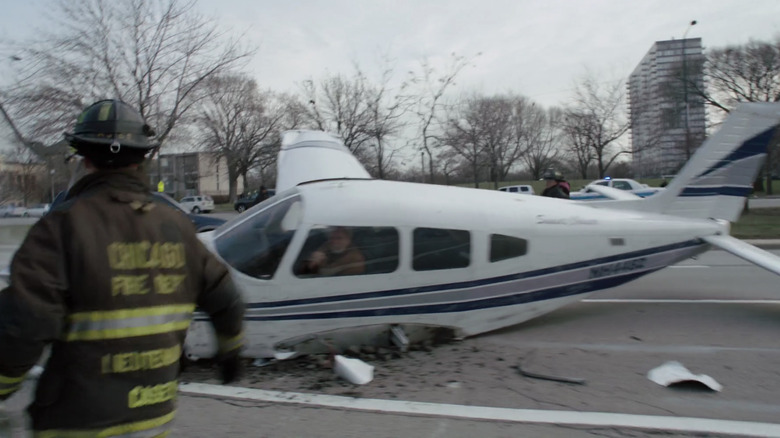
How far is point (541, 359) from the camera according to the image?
17.9 ft

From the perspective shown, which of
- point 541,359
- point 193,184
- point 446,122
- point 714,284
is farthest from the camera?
point 193,184

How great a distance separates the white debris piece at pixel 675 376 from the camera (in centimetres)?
462

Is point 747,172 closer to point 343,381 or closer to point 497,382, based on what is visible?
point 497,382

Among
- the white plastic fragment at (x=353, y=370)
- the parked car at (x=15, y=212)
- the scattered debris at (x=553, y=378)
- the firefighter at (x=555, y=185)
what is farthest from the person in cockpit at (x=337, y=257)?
the parked car at (x=15, y=212)

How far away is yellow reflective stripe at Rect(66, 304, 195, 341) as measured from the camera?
175cm

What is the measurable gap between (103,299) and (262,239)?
3.76 metres

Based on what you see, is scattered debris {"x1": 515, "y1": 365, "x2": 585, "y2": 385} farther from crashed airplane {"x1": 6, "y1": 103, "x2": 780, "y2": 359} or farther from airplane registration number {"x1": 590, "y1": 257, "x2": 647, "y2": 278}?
airplane registration number {"x1": 590, "y1": 257, "x2": 647, "y2": 278}

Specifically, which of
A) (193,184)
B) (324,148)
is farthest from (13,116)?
(193,184)

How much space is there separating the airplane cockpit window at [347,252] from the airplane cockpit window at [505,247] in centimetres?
106

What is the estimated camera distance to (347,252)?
5523 millimetres

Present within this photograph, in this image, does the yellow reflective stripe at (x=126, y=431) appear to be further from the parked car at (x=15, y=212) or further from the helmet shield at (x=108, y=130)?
the parked car at (x=15, y=212)

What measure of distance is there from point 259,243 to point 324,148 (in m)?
3.31

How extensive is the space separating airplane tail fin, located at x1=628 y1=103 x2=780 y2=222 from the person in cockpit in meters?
4.16

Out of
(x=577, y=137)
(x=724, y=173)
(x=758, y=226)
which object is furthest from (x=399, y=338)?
(x=577, y=137)
